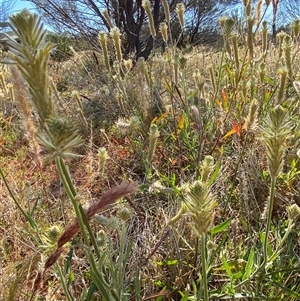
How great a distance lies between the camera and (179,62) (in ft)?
3.73

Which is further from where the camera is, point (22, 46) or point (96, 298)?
point (96, 298)

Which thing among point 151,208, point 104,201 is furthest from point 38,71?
point 151,208

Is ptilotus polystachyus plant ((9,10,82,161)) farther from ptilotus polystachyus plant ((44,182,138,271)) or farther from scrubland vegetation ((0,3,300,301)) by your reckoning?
ptilotus polystachyus plant ((44,182,138,271))

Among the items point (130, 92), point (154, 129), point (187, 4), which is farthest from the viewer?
point (187, 4)

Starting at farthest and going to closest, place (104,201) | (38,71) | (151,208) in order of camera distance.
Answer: (151,208), (104,201), (38,71)

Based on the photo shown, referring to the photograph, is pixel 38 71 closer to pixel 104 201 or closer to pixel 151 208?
pixel 104 201

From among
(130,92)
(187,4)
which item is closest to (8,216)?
(130,92)

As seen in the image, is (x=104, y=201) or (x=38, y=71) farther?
(x=104, y=201)

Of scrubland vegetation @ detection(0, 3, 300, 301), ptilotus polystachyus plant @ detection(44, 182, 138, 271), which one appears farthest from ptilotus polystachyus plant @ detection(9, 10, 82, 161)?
ptilotus polystachyus plant @ detection(44, 182, 138, 271)

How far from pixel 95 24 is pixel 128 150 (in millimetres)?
3764

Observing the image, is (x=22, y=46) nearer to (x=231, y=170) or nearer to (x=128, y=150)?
(x=231, y=170)

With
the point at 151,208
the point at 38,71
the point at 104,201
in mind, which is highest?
the point at 38,71

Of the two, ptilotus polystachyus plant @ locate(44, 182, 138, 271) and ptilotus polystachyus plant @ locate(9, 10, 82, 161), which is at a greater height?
ptilotus polystachyus plant @ locate(9, 10, 82, 161)

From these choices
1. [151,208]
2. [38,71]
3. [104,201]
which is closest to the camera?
[38,71]
